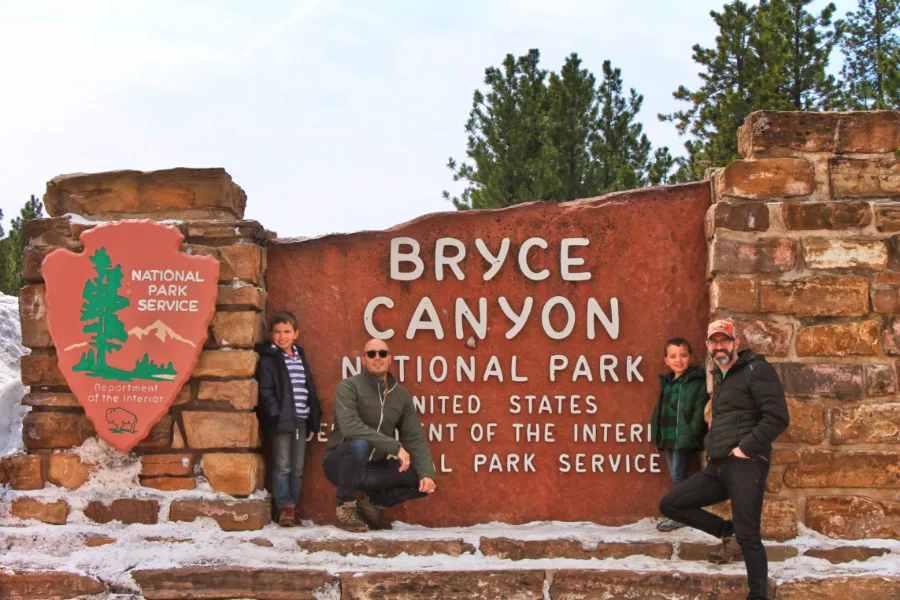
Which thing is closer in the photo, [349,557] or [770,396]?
[770,396]

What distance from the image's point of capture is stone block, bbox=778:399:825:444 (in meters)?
4.86

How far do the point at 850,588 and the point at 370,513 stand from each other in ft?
7.76

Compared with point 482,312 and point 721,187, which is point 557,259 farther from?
point 721,187

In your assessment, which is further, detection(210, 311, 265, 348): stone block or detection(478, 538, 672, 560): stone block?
detection(210, 311, 265, 348): stone block

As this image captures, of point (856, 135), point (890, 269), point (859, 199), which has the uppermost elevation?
point (856, 135)

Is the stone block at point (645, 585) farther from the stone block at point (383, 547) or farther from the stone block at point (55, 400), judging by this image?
the stone block at point (55, 400)

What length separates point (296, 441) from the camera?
5191mm

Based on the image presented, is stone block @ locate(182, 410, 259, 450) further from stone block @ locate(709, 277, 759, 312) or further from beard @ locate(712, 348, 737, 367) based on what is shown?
stone block @ locate(709, 277, 759, 312)

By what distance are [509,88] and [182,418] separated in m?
10.2

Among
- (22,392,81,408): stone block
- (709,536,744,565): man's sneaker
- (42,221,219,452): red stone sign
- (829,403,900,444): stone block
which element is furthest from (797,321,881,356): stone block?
(22,392,81,408): stone block

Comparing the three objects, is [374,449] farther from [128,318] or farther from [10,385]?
[10,385]

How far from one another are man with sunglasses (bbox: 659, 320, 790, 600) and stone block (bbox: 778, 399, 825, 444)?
1.93 feet

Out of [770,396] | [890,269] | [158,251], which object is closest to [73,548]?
[158,251]

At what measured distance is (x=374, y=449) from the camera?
16.1ft
